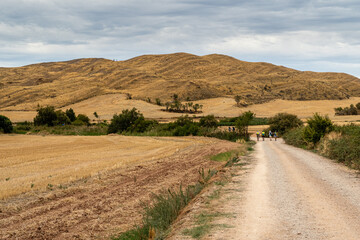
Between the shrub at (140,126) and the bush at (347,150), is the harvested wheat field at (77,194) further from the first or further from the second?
the shrub at (140,126)

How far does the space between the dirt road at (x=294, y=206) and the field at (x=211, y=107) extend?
332ft

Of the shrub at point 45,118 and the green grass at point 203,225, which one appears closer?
the green grass at point 203,225

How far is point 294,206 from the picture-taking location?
10.5m

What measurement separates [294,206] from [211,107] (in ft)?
431

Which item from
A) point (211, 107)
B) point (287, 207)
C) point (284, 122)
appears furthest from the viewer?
point (211, 107)

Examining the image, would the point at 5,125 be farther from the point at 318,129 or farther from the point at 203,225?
the point at 203,225

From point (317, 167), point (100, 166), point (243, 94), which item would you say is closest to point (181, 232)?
point (317, 167)

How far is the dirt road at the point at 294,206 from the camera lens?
26.2 feet

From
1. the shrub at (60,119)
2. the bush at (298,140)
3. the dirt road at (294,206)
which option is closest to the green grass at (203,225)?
the dirt road at (294,206)

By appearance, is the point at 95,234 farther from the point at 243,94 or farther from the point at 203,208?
the point at 243,94

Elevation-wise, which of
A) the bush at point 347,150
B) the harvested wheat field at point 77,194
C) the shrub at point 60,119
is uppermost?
the shrub at point 60,119

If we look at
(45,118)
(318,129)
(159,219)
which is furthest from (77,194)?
(45,118)

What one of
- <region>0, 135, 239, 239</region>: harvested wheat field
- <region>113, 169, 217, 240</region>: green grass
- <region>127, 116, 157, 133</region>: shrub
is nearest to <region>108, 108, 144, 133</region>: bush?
<region>127, 116, 157, 133</region>: shrub

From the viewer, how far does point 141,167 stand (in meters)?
23.0
